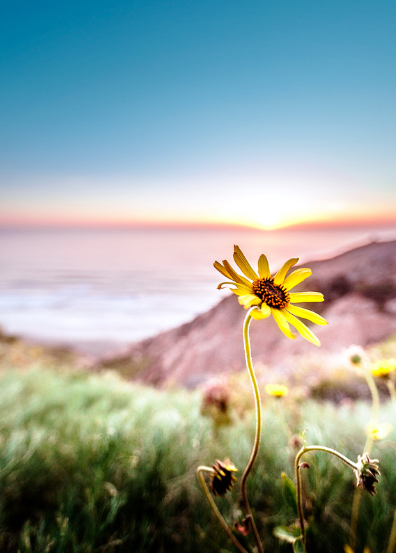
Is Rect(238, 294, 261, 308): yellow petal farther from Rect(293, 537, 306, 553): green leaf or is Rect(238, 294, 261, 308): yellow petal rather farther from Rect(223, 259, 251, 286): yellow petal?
Rect(293, 537, 306, 553): green leaf

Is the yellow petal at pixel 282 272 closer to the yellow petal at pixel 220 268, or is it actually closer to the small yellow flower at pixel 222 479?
the yellow petal at pixel 220 268

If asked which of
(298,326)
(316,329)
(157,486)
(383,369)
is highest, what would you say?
(298,326)

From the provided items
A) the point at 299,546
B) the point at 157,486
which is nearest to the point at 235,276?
the point at 299,546

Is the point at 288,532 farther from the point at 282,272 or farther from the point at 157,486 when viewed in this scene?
the point at 157,486

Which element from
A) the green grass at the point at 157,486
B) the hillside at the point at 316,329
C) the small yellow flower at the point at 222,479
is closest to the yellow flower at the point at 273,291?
the small yellow flower at the point at 222,479

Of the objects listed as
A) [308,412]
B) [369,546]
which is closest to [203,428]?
[308,412]

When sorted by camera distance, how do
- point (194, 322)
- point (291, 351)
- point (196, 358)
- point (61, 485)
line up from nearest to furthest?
point (61, 485)
point (291, 351)
point (196, 358)
point (194, 322)

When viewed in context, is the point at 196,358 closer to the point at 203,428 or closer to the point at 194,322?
the point at 194,322
